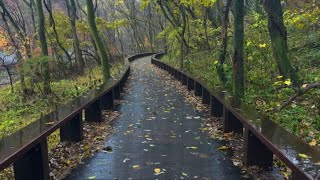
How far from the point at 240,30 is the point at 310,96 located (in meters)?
2.38

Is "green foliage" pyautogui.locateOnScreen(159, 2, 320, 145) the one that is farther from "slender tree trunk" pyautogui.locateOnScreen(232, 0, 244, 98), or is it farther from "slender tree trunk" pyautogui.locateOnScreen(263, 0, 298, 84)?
"slender tree trunk" pyautogui.locateOnScreen(232, 0, 244, 98)

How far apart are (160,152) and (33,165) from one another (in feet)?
8.15

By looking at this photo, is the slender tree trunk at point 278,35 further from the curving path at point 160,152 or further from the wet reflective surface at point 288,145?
the wet reflective surface at point 288,145

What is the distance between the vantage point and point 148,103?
12.0 m

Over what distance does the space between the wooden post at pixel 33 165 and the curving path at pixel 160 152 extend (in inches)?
25.2

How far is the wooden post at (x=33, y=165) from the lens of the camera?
15.0 ft

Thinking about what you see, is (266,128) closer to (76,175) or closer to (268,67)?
(76,175)

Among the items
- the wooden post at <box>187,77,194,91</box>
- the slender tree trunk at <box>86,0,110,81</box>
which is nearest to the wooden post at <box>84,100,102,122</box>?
the slender tree trunk at <box>86,0,110,81</box>

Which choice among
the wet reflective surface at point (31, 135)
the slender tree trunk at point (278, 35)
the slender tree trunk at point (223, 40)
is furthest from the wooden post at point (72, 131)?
the slender tree trunk at point (278, 35)

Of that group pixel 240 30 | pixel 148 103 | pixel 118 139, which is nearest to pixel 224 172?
pixel 118 139

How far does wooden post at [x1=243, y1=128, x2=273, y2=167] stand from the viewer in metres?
5.53

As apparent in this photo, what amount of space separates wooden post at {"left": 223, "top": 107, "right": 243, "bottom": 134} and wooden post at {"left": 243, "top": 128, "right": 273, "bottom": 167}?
195 centimetres

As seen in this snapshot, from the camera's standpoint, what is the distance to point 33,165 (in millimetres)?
4738

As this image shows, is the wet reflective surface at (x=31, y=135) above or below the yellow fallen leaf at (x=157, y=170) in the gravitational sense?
above
